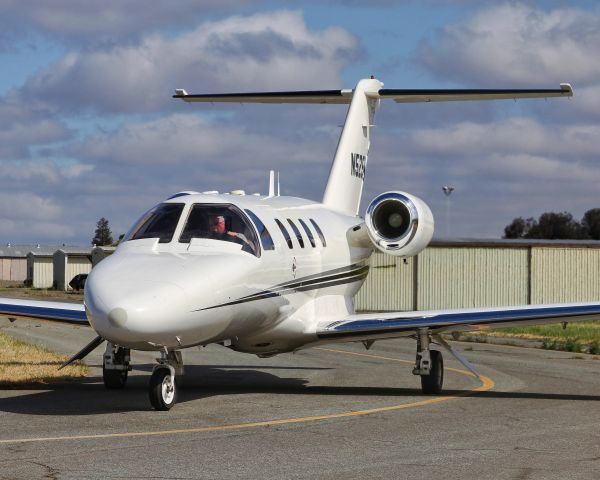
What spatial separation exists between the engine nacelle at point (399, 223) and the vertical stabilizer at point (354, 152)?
8.70 ft

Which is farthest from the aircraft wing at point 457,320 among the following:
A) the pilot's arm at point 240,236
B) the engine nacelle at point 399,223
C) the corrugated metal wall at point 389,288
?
the corrugated metal wall at point 389,288

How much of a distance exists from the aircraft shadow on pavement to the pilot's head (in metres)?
2.32

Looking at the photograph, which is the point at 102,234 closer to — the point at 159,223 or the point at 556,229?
the point at 556,229

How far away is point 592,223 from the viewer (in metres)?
121

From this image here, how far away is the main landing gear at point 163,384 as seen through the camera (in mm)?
13288

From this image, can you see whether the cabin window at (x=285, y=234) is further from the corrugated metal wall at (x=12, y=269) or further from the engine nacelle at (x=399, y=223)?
the corrugated metal wall at (x=12, y=269)

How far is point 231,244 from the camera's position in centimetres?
1442

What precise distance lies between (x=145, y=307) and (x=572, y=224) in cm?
11489

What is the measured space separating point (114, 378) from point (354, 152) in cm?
871

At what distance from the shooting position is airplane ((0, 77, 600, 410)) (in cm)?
1253

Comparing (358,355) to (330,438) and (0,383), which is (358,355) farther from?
(330,438)

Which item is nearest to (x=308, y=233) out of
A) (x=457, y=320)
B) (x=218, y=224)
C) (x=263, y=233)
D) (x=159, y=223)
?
Answer: (x=263, y=233)

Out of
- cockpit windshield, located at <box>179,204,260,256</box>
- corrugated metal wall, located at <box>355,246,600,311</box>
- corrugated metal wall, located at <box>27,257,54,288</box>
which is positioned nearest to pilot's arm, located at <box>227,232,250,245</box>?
cockpit windshield, located at <box>179,204,260,256</box>

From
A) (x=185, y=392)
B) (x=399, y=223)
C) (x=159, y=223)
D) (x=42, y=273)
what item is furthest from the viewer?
(x=42, y=273)
